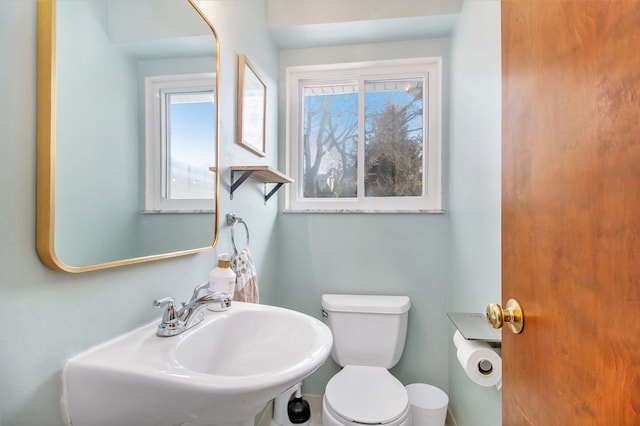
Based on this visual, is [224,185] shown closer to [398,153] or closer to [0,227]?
[0,227]

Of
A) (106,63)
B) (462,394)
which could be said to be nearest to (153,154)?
(106,63)

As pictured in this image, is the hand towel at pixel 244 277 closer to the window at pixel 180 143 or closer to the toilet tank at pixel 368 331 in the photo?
the window at pixel 180 143

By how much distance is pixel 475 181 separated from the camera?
1.31m

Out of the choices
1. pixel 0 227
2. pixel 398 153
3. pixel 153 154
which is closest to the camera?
pixel 0 227

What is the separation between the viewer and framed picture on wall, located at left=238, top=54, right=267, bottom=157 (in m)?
1.30

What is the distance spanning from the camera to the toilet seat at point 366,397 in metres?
1.16

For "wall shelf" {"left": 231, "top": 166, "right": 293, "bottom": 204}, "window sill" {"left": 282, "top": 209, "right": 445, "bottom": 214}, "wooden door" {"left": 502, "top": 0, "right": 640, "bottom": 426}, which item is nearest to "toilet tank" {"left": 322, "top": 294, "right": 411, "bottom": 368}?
"window sill" {"left": 282, "top": 209, "right": 445, "bottom": 214}

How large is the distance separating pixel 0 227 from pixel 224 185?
0.73 m

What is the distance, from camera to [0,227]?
465 millimetres

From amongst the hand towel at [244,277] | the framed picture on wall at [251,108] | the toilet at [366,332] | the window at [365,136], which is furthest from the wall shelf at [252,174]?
the toilet at [366,332]

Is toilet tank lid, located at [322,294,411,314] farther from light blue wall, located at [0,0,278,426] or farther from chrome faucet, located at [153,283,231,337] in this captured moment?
light blue wall, located at [0,0,278,426]

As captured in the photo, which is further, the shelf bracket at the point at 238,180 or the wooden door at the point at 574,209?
the shelf bracket at the point at 238,180

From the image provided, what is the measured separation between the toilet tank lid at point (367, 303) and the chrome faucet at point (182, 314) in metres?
0.87

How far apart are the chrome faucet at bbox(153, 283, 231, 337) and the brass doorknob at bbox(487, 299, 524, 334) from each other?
697 millimetres
